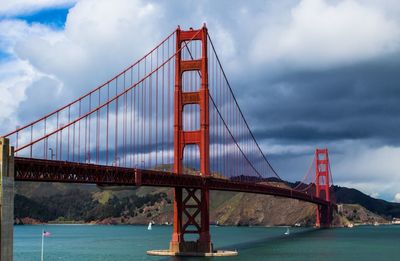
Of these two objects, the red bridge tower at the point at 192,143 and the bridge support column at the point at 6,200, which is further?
the red bridge tower at the point at 192,143

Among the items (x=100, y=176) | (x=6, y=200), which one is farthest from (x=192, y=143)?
(x=6, y=200)

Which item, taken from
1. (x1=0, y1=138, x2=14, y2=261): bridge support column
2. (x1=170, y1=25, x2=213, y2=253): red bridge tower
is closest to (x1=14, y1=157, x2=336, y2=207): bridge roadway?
(x1=170, y1=25, x2=213, y2=253): red bridge tower

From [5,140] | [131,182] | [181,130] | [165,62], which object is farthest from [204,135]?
[5,140]

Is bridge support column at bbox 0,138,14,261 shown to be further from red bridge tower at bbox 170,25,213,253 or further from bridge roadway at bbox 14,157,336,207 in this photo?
red bridge tower at bbox 170,25,213,253

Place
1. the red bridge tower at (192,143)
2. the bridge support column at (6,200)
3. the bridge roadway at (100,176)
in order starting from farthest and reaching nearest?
1. the red bridge tower at (192,143)
2. the bridge roadway at (100,176)
3. the bridge support column at (6,200)

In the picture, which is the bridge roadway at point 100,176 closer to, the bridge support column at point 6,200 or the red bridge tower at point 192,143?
the red bridge tower at point 192,143

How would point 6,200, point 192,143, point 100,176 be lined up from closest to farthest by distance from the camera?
1. point 6,200
2. point 100,176
3. point 192,143

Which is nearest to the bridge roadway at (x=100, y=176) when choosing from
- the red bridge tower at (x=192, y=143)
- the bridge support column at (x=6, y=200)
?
the red bridge tower at (x=192, y=143)

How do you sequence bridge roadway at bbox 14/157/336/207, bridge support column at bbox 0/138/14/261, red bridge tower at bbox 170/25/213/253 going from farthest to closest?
red bridge tower at bbox 170/25/213/253 < bridge roadway at bbox 14/157/336/207 < bridge support column at bbox 0/138/14/261

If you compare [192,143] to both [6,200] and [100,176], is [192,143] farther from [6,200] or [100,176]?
[6,200]
